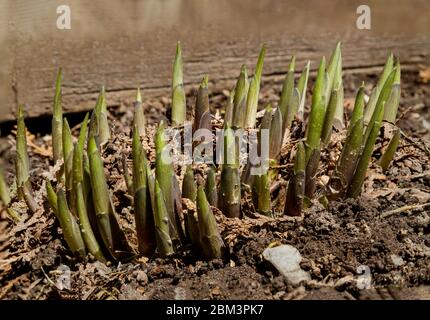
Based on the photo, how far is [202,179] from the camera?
2330 mm

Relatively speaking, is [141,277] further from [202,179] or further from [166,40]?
[166,40]

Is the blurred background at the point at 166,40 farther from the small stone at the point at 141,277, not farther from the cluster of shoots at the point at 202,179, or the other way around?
the small stone at the point at 141,277

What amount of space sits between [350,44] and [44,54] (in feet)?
4.18

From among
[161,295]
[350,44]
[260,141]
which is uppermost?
[350,44]

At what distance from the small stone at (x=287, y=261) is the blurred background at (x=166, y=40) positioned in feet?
4.20

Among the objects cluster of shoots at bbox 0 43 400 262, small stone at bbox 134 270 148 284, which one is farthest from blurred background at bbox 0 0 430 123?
small stone at bbox 134 270 148 284

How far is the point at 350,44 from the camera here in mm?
3354

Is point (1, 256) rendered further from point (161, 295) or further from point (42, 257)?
point (161, 295)

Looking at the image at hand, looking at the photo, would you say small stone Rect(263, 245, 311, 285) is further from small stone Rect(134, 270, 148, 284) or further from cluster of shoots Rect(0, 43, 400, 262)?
small stone Rect(134, 270, 148, 284)

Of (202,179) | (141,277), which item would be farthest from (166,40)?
(141,277)

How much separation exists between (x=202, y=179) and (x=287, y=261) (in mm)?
410

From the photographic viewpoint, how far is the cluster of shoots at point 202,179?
6.77 feet

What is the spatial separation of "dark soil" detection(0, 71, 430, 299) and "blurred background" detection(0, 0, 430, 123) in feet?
2.60
